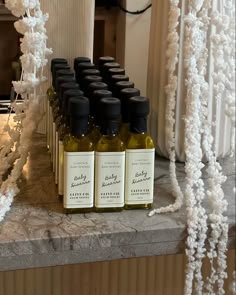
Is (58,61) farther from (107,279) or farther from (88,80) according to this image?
(107,279)

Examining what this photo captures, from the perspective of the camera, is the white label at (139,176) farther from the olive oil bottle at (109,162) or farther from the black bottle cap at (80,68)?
the black bottle cap at (80,68)

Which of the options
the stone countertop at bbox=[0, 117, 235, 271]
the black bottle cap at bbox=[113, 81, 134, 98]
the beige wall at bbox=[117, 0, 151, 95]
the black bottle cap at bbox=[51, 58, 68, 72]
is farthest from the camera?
the beige wall at bbox=[117, 0, 151, 95]

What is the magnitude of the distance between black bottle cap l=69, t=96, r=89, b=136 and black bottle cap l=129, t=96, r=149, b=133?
0.06 m

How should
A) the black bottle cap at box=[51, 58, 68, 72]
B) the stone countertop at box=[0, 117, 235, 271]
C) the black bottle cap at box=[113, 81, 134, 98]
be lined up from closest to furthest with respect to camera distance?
the stone countertop at box=[0, 117, 235, 271], the black bottle cap at box=[113, 81, 134, 98], the black bottle cap at box=[51, 58, 68, 72]

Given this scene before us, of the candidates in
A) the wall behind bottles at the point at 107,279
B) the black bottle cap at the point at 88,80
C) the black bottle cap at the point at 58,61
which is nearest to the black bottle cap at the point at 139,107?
the black bottle cap at the point at 88,80

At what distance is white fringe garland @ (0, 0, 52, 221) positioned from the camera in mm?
990

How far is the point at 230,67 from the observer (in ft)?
2.99

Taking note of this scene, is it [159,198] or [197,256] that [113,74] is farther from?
[197,256]

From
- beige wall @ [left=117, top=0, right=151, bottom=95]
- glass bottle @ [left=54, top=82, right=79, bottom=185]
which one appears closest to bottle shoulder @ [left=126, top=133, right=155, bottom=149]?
glass bottle @ [left=54, top=82, right=79, bottom=185]

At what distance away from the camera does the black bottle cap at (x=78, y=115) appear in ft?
2.91

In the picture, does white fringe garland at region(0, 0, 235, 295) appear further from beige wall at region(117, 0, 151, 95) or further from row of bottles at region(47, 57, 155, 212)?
beige wall at region(117, 0, 151, 95)

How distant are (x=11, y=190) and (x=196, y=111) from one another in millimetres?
280

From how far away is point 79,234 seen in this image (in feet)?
2.88

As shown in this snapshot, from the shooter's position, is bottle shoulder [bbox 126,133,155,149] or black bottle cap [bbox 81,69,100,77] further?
black bottle cap [bbox 81,69,100,77]
